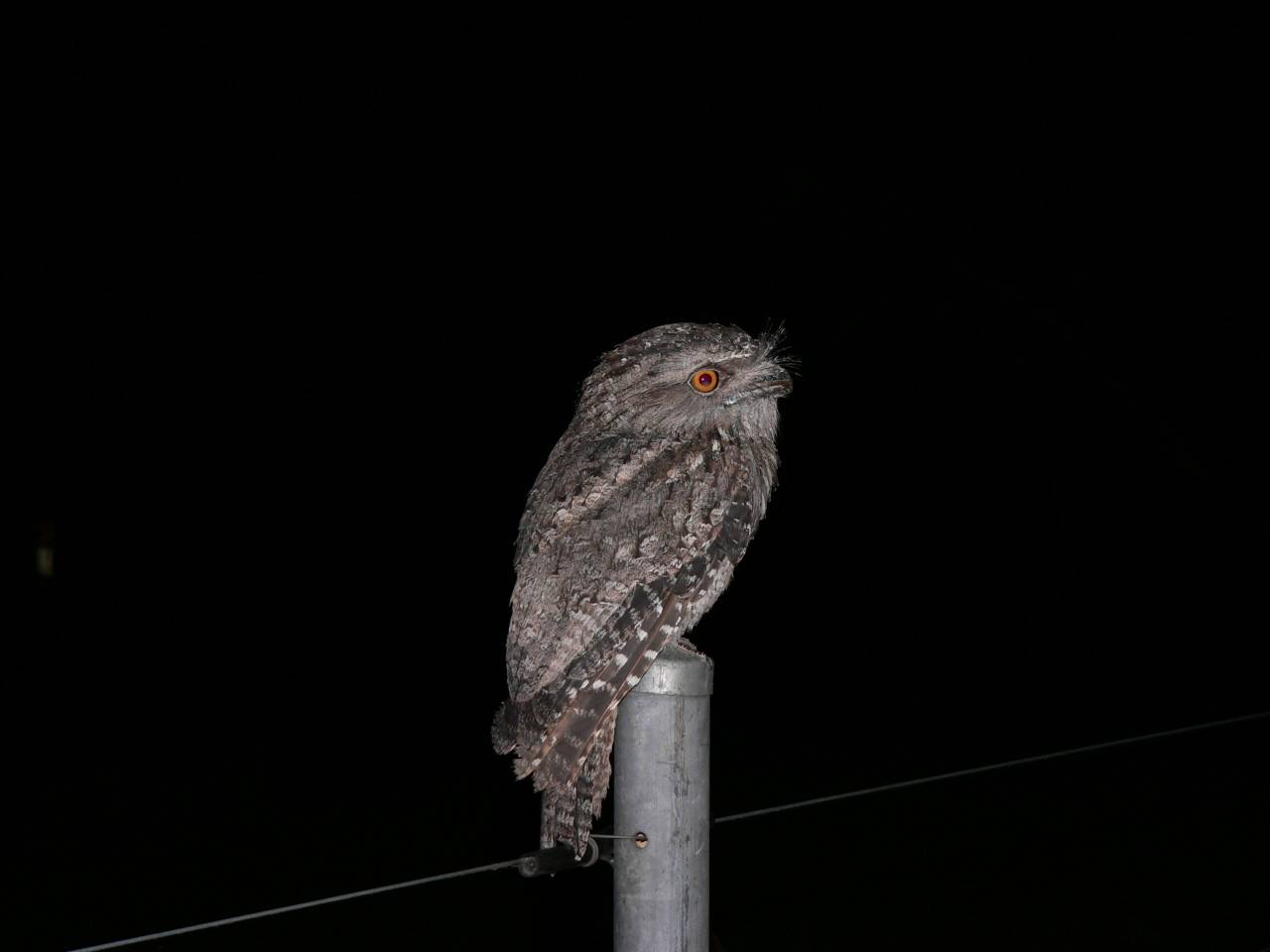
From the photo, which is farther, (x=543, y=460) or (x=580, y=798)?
(x=543, y=460)

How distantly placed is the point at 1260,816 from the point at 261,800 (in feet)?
19.0

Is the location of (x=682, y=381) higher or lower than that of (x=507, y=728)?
higher

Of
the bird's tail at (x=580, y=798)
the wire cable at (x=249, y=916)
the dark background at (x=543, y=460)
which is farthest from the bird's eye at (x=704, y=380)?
the dark background at (x=543, y=460)

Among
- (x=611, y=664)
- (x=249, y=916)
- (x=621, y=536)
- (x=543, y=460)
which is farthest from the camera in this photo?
(x=543, y=460)

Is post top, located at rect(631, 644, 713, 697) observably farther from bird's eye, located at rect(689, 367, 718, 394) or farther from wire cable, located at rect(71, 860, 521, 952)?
bird's eye, located at rect(689, 367, 718, 394)

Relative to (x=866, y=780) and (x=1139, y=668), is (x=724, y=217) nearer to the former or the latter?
(x=866, y=780)

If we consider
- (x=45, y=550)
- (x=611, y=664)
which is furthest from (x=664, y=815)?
(x=45, y=550)

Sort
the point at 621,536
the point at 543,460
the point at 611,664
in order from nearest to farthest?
1. the point at 611,664
2. the point at 621,536
3. the point at 543,460

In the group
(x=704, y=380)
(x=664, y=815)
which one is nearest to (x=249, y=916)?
(x=664, y=815)

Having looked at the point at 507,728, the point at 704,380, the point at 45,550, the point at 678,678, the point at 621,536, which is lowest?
the point at 45,550

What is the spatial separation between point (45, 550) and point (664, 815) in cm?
1733

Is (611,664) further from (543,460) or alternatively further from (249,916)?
(543,460)

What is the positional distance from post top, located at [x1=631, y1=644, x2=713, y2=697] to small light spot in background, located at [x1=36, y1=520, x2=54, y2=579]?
16526 millimetres

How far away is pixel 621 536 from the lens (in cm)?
155
